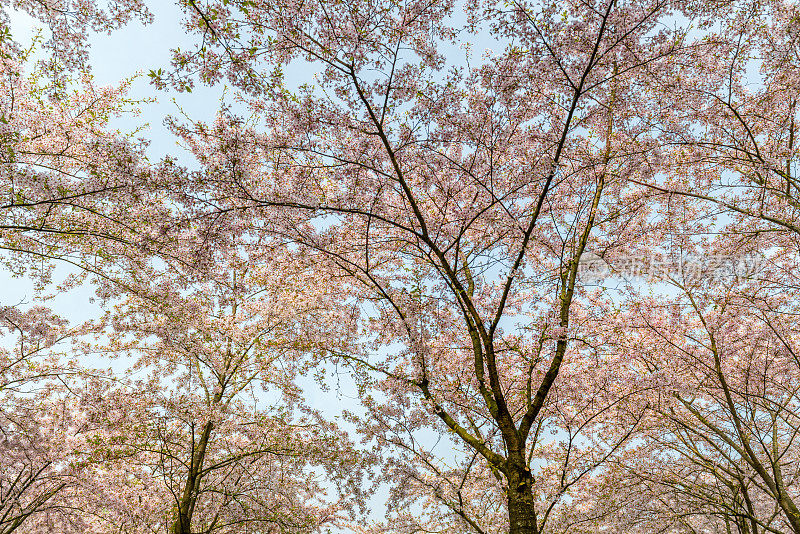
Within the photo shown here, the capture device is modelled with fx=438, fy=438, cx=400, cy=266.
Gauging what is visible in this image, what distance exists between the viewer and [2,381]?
414 inches

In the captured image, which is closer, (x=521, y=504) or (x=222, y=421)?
(x=521, y=504)

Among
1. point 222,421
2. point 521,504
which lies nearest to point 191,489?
point 222,421

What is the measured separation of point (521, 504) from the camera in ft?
20.3

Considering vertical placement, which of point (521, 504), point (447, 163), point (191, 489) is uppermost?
point (447, 163)

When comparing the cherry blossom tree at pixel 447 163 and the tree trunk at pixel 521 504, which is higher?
the cherry blossom tree at pixel 447 163

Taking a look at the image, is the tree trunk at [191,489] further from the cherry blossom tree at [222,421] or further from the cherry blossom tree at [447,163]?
the cherry blossom tree at [447,163]

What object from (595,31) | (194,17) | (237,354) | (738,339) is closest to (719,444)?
(738,339)

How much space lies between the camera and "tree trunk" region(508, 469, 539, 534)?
608 centimetres

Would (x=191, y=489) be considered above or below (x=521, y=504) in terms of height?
above

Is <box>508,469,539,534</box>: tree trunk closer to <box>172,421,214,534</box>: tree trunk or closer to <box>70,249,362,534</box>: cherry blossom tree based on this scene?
<box>70,249,362,534</box>: cherry blossom tree

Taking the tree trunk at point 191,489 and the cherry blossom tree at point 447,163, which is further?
the tree trunk at point 191,489

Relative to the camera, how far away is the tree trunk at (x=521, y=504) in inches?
239

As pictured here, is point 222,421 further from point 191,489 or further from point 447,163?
point 447,163

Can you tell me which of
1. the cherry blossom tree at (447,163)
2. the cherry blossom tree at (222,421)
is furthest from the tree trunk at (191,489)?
the cherry blossom tree at (447,163)
